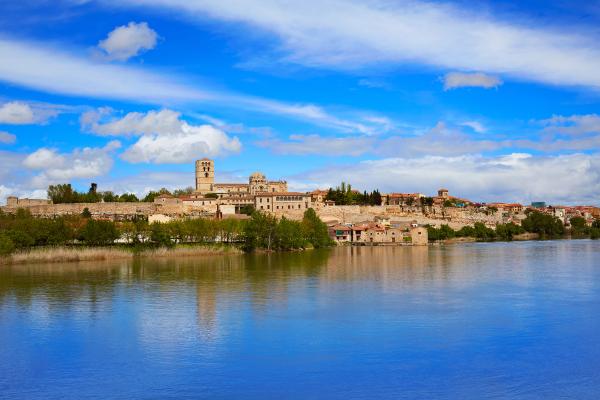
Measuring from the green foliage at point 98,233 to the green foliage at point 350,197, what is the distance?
30.1 metres

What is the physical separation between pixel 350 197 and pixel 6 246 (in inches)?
1537

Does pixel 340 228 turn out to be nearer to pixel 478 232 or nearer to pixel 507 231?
pixel 478 232

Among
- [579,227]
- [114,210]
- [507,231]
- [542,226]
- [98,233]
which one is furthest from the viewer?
[579,227]

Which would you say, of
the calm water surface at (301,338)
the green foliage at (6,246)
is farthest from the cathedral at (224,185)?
the calm water surface at (301,338)

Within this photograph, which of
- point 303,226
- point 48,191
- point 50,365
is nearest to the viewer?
point 50,365

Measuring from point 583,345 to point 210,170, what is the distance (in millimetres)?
58545

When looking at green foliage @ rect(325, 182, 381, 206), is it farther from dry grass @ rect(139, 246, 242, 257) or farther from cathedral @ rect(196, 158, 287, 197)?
dry grass @ rect(139, 246, 242, 257)

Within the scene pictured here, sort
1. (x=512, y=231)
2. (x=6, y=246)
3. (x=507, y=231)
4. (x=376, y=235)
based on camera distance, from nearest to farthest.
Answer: (x=6, y=246) < (x=376, y=235) < (x=507, y=231) < (x=512, y=231)

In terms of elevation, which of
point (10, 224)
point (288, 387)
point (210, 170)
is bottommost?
point (288, 387)

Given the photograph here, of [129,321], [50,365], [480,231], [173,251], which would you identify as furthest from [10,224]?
[480,231]

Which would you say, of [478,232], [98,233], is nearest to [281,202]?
[478,232]

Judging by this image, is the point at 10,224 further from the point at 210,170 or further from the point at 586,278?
the point at 210,170

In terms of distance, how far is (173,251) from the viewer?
3247 centimetres

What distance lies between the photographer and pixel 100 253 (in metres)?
30.0
